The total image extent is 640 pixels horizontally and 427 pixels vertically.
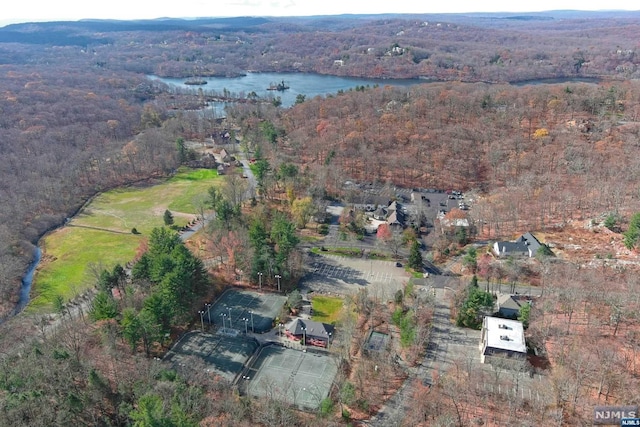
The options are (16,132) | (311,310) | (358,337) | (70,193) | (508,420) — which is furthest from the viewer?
(16,132)

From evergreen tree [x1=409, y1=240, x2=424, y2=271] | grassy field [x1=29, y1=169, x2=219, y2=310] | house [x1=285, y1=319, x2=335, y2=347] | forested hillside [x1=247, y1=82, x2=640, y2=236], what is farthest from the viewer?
forested hillside [x1=247, y1=82, x2=640, y2=236]

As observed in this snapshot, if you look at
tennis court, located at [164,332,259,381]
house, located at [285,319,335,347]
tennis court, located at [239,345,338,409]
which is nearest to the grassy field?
tennis court, located at [164,332,259,381]

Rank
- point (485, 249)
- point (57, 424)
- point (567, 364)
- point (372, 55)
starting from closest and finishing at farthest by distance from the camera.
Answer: point (57, 424) < point (567, 364) < point (485, 249) < point (372, 55)

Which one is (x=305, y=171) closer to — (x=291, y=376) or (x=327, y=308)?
(x=327, y=308)

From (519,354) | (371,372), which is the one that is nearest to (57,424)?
(371,372)

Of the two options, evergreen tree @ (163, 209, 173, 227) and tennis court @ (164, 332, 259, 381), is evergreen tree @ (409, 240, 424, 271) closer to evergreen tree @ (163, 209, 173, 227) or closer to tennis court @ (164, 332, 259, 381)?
tennis court @ (164, 332, 259, 381)

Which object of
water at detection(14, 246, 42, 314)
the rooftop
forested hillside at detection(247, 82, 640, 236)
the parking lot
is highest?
forested hillside at detection(247, 82, 640, 236)

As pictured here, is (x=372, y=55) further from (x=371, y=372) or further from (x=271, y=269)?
(x=371, y=372)
